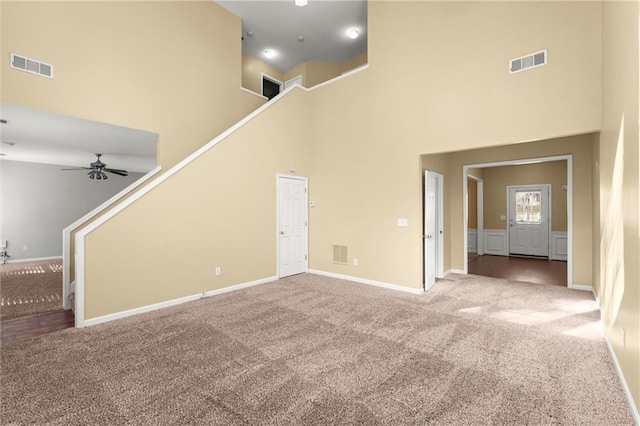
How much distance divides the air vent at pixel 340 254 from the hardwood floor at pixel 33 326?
169 inches

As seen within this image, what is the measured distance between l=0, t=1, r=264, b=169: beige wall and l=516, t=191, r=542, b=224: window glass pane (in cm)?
844

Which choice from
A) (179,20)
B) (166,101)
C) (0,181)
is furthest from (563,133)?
(0,181)

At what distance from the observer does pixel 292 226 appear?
620 centimetres

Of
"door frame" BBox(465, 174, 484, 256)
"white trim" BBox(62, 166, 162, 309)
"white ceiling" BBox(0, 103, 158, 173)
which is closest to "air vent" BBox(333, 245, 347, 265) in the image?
"white trim" BBox(62, 166, 162, 309)

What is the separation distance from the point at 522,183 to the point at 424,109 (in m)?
5.92

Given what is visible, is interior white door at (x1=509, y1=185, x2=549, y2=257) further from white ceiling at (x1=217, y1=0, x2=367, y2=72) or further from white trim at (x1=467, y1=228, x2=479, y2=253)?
white ceiling at (x1=217, y1=0, x2=367, y2=72)

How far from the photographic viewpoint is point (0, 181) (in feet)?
26.7

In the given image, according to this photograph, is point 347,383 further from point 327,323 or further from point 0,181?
point 0,181

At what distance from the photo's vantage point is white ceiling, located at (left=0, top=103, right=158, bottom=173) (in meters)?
4.33

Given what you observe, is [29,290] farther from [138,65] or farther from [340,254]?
[340,254]

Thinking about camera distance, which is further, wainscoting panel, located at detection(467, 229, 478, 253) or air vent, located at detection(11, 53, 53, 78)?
wainscoting panel, located at detection(467, 229, 478, 253)

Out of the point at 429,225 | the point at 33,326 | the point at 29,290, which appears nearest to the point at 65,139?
the point at 29,290

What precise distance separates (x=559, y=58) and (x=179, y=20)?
6.37m

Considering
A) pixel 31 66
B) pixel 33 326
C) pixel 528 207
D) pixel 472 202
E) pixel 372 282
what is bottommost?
pixel 33 326
